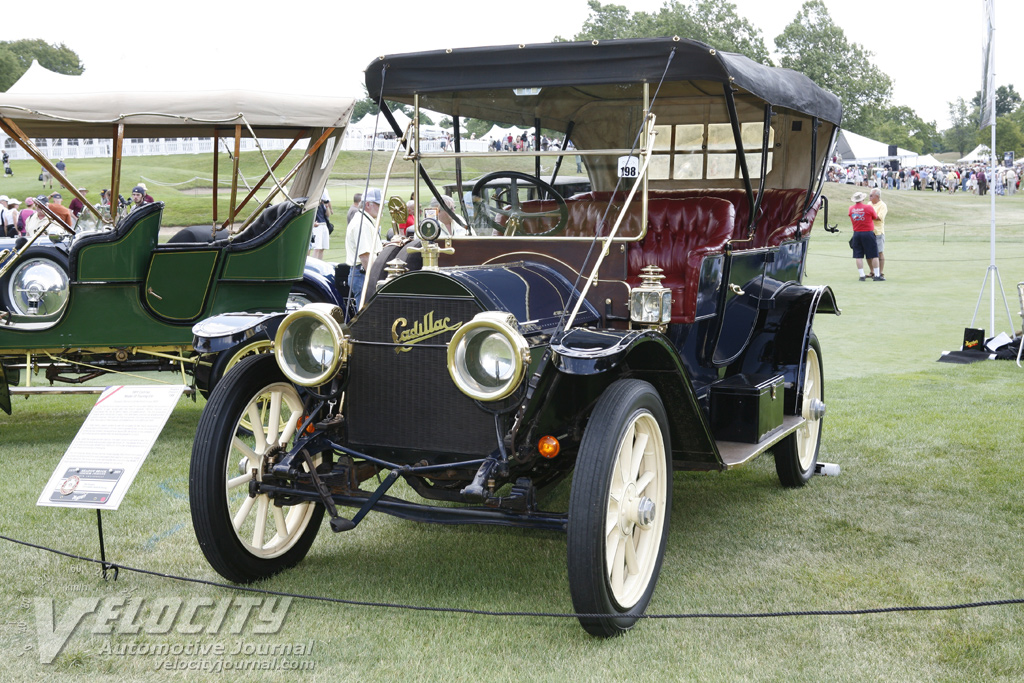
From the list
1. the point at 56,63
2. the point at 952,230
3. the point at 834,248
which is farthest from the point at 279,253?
the point at 56,63

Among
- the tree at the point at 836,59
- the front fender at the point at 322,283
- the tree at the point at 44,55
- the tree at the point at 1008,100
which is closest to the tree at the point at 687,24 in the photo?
the tree at the point at 836,59

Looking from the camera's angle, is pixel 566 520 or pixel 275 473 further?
pixel 275 473

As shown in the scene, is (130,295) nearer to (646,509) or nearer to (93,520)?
(93,520)

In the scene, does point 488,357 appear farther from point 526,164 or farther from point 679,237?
point 679,237

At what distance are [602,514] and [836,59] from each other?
60670 millimetres

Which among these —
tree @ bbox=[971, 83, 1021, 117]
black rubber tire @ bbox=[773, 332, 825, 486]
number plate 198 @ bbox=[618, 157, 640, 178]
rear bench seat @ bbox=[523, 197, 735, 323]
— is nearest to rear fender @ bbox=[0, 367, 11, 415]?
rear bench seat @ bbox=[523, 197, 735, 323]

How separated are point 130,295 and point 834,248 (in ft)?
62.9

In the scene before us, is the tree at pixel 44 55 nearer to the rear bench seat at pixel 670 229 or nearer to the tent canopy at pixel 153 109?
the tent canopy at pixel 153 109

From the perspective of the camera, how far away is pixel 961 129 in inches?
3976

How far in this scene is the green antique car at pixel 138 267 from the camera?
6.11m

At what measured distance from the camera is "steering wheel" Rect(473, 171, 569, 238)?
4.57m

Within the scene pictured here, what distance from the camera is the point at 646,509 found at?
3.43m

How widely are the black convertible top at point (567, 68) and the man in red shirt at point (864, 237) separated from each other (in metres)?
11.7

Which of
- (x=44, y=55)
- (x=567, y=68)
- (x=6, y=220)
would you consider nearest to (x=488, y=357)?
(x=567, y=68)
